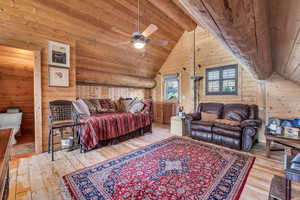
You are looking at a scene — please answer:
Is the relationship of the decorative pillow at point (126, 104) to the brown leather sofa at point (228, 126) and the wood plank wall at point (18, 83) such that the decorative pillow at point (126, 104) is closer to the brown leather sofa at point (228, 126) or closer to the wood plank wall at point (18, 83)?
the brown leather sofa at point (228, 126)

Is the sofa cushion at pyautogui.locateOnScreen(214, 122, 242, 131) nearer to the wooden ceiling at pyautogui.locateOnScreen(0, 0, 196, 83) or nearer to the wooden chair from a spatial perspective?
the wooden ceiling at pyautogui.locateOnScreen(0, 0, 196, 83)

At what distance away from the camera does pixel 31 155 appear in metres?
2.61

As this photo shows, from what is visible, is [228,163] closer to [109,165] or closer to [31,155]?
[109,165]

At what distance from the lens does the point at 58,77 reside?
2.97 meters

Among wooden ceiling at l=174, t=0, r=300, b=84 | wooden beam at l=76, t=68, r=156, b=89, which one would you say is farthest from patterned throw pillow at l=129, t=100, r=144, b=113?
wooden ceiling at l=174, t=0, r=300, b=84

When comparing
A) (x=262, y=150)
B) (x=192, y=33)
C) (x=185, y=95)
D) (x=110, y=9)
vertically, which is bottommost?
(x=262, y=150)

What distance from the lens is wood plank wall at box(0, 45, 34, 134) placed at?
349 cm

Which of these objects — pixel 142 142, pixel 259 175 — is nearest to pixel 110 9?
pixel 142 142

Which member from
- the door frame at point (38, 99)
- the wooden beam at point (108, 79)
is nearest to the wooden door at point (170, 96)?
the wooden beam at point (108, 79)

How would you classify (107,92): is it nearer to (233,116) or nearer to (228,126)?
(228,126)

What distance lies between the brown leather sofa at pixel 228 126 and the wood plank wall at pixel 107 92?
291 cm

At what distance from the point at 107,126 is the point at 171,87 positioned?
11.5 ft

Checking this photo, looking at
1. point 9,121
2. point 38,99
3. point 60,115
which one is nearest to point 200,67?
point 60,115

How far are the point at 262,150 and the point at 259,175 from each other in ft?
4.39
